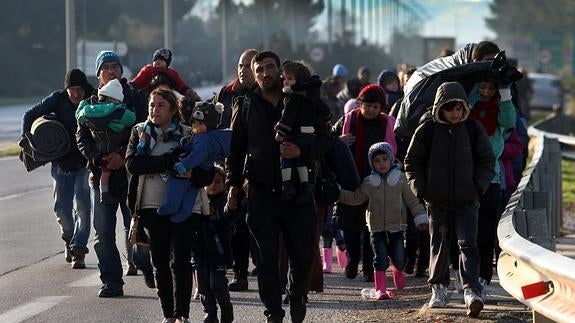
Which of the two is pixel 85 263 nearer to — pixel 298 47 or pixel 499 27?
pixel 298 47

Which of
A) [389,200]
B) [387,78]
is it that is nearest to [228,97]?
[389,200]

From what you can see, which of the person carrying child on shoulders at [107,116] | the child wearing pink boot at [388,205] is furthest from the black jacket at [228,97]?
the person carrying child on shoulders at [107,116]

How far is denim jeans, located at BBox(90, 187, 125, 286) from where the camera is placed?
1092 centimetres

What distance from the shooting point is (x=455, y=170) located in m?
9.45

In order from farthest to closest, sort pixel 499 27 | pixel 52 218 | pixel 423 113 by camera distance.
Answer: pixel 499 27, pixel 52 218, pixel 423 113

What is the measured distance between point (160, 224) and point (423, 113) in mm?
2137

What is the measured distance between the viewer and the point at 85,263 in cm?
1299

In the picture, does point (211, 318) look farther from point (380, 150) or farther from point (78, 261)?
point (78, 261)

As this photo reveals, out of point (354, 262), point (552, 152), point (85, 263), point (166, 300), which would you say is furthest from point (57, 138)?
point (552, 152)

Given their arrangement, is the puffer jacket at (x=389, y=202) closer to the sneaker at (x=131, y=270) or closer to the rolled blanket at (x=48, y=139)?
the sneaker at (x=131, y=270)

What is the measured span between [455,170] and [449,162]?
0.21 ft

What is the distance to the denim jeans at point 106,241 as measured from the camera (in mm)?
10922

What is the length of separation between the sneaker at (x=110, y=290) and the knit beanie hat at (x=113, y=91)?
1.37 meters

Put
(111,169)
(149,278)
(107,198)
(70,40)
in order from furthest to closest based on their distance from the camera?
1. (70,40)
2. (149,278)
3. (107,198)
4. (111,169)
